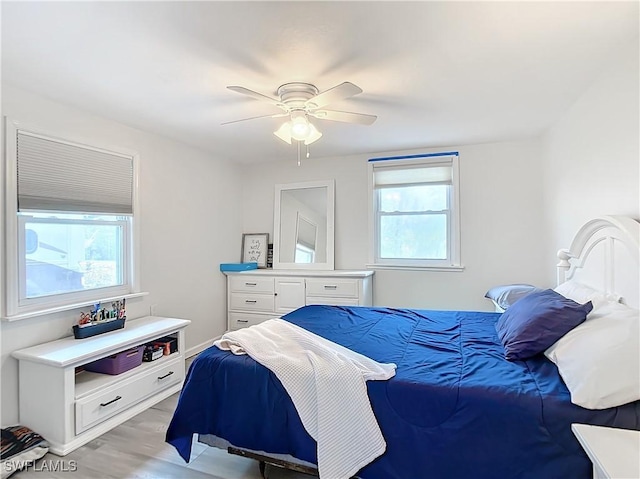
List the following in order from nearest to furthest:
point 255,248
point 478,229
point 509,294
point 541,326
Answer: point 541,326 < point 509,294 < point 478,229 < point 255,248

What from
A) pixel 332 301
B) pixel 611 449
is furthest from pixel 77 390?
pixel 611 449

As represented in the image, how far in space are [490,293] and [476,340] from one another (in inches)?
64.5

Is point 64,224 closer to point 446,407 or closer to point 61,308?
point 61,308

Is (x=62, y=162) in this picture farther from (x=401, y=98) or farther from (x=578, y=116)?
(x=578, y=116)

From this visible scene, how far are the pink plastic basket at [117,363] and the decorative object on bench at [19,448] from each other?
19.4 inches

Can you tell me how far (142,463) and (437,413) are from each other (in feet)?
5.60

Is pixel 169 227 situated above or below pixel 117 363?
above

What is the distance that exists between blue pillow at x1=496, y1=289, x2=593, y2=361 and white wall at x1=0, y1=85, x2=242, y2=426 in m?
2.99

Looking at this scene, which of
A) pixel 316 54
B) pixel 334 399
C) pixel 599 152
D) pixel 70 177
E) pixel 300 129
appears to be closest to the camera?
pixel 334 399

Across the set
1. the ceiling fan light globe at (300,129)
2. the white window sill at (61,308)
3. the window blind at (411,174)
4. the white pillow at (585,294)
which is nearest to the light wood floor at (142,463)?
the white window sill at (61,308)

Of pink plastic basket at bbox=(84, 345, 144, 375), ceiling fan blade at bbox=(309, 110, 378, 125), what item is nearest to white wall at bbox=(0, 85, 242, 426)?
pink plastic basket at bbox=(84, 345, 144, 375)

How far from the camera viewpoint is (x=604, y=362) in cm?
131

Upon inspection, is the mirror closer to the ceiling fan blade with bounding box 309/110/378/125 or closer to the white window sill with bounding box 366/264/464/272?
the white window sill with bounding box 366/264/464/272

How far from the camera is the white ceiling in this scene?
1.54 meters
